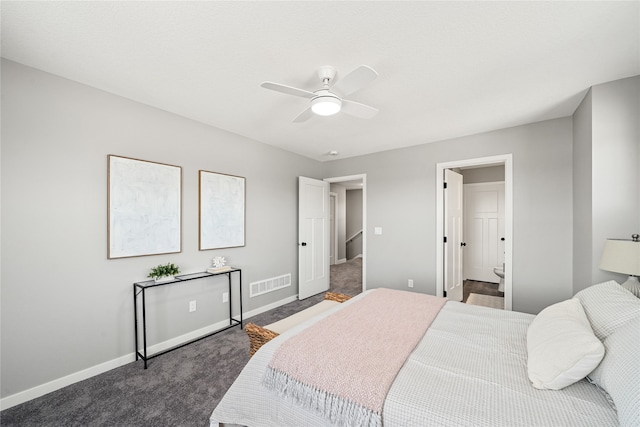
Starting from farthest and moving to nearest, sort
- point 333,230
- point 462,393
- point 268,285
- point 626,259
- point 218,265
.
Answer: point 333,230 → point 268,285 → point 218,265 → point 626,259 → point 462,393

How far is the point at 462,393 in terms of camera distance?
1098 millimetres

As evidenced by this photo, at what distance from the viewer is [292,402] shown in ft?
4.20

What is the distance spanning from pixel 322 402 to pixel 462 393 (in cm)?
60

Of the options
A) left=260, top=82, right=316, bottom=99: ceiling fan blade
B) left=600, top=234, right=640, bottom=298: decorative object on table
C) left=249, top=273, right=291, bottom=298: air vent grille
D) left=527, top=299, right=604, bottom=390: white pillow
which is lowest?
left=249, top=273, right=291, bottom=298: air vent grille

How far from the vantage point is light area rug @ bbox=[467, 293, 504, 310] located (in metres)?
3.87

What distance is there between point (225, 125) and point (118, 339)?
94.7 inches

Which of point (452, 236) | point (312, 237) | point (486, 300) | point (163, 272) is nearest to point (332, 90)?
point (163, 272)

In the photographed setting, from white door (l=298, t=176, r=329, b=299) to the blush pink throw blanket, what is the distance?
7.77ft

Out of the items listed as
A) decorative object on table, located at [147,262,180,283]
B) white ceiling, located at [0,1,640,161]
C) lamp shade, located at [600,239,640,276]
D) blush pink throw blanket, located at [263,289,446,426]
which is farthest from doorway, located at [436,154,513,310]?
decorative object on table, located at [147,262,180,283]

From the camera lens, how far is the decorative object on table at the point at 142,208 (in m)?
2.31

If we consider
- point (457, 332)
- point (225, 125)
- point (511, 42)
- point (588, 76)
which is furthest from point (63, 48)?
point (588, 76)

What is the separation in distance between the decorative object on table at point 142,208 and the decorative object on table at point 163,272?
0.52ft

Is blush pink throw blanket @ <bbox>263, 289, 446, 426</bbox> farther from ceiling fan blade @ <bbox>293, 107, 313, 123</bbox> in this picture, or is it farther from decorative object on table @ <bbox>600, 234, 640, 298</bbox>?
ceiling fan blade @ <bbox>293, 107, 313, 123</bbox>

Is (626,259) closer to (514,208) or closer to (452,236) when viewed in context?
(514,208)
